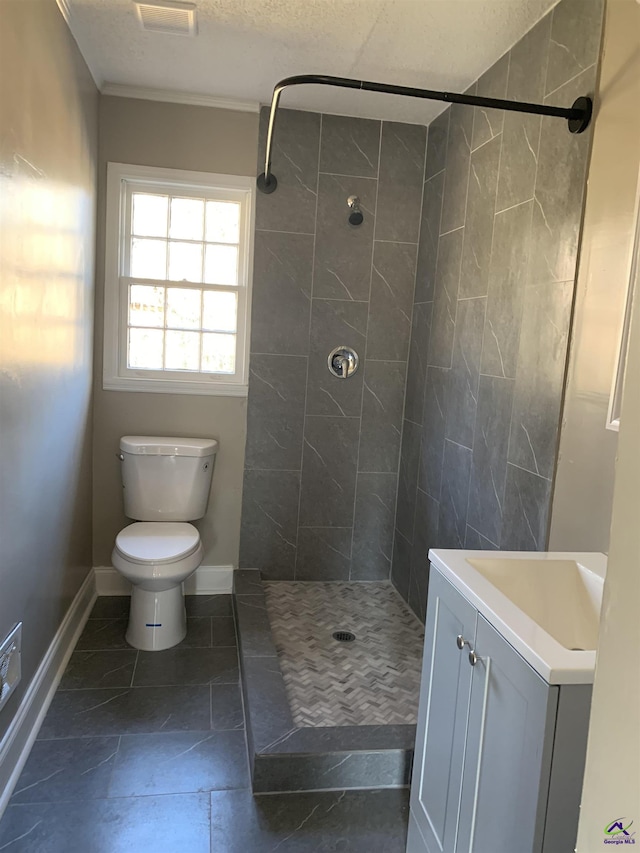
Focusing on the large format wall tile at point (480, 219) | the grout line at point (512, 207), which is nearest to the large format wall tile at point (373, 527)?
the large format wall tile at point (480, 219)

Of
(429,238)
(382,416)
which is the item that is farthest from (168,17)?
(382,416)

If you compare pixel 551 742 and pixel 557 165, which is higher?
pixel 557 165

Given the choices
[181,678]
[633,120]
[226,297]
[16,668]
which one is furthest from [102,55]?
[181,678]

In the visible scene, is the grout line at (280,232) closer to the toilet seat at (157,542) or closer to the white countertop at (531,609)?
the toilet seat at (157,542)

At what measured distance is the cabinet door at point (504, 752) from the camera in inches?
44.6

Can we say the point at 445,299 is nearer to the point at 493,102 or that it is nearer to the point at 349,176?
the point at 349,176

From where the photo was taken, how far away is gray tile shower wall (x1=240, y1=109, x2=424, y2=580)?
10.5 feet

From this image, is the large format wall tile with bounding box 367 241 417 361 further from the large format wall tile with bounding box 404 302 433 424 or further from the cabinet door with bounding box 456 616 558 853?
the cabinet door with bounding box 456 616 558 853

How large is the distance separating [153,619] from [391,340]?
6.10 feet

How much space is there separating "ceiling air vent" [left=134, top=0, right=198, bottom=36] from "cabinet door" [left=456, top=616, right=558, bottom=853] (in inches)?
89.3

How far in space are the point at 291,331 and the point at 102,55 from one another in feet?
4.86

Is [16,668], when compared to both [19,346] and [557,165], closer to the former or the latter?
[19,346]

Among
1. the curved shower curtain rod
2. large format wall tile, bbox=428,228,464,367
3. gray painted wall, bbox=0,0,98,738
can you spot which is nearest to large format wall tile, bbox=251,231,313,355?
large format wall tile, bbox=428,228,464,367

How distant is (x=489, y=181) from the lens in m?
2.52
